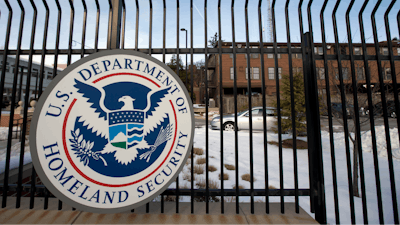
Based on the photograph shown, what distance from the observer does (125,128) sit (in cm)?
185

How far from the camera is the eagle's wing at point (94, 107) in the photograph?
5.93ft

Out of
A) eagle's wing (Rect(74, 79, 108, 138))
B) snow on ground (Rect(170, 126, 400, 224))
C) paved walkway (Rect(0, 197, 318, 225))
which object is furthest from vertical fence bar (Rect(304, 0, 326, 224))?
eagle's wing (Rect(74, 79, 108, 138))

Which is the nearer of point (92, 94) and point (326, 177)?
point (92, 94)

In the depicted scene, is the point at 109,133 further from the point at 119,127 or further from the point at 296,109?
the point at 296,109

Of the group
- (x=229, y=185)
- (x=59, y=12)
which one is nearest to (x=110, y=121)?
(x=59, y=12)

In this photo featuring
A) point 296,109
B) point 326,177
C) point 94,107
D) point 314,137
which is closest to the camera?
point 94,107

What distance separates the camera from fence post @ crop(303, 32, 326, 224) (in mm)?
2080

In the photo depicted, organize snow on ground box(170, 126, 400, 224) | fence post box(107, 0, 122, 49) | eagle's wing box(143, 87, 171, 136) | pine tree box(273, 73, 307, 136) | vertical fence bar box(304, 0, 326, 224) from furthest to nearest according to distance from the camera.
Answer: pine tree box(273, 73, 307, 136), snow on ground box(170, 126, 400, 224), fence post box(107, 0, 122, 49), vertical fence bar box(304, 0, 326, 224), eagle's wing box(143, 87, 171, 136)

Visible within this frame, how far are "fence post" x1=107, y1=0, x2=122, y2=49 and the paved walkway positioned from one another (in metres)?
2.02

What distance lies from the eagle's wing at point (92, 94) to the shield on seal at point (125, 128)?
97 millimetres

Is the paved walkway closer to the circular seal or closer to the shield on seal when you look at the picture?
the circular seal

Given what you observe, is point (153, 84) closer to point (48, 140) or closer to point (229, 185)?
point (48, 140)

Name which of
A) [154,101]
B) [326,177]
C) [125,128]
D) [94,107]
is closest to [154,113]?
[154,101]

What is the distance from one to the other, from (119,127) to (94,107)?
0.33 metres
